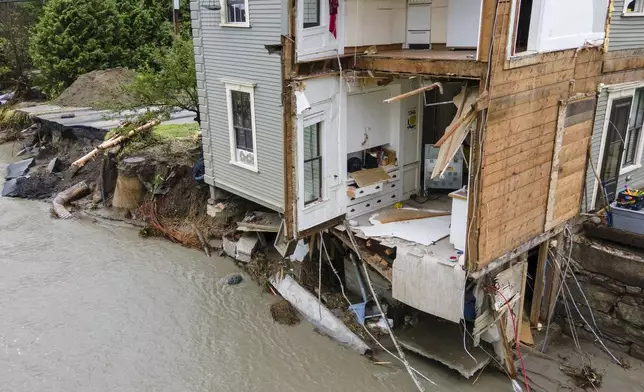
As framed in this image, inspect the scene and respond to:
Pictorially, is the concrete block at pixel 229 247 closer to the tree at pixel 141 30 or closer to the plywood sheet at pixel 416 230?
the plywood sheet at pixel 416 230

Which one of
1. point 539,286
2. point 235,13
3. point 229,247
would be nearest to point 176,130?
point 229,247

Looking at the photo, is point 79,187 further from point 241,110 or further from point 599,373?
point 599,373

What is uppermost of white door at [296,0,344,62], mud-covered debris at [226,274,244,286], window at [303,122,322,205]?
white door at [296,0,344,62]

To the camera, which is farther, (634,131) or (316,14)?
(634,131)

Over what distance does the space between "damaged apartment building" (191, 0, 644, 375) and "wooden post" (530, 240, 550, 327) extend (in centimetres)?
4

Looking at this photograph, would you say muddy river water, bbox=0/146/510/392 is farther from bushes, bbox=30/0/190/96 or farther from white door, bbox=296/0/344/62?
bushes, bbox=30/0/190/96

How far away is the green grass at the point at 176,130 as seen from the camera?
63.4ft

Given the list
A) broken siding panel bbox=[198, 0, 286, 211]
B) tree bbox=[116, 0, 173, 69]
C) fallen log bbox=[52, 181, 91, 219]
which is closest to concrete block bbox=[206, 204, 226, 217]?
broken siding panel bbox=[198, 0, 286, 211]

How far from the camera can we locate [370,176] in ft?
39.3

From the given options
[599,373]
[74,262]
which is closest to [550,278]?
[599,373]

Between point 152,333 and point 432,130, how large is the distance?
26.9ft

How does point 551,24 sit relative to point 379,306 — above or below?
above

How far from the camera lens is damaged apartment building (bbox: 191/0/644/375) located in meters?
8.70

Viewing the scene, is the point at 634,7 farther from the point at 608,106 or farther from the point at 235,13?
the point at 235,13
